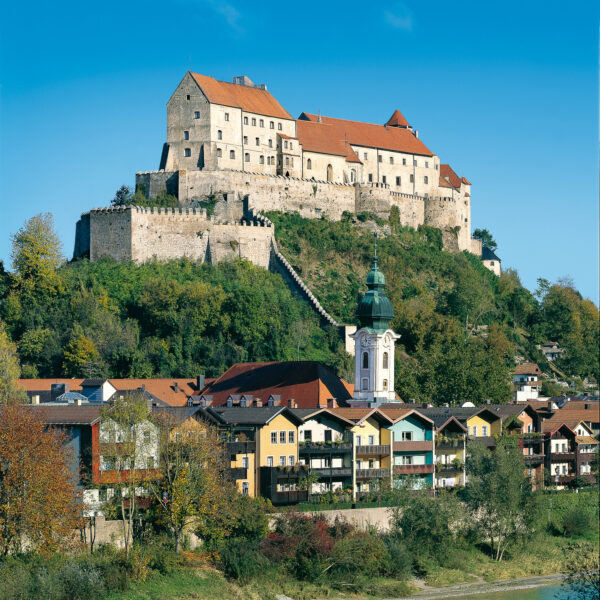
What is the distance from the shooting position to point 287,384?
75688mm

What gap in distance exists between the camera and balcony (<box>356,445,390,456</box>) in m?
66.2

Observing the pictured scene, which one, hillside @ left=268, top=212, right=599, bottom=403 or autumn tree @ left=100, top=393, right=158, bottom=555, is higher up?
hillside @ left=268, top=212, right=599, bottom=403

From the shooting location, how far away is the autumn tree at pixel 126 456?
5497cm

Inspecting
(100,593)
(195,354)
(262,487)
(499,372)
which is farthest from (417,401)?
(100,593)

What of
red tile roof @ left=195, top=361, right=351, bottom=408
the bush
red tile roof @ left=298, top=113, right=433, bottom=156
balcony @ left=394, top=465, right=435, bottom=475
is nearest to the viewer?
the bush

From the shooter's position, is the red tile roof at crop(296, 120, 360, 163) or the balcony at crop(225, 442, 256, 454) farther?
the red tile roof at crop(296, 120, 360, 163)

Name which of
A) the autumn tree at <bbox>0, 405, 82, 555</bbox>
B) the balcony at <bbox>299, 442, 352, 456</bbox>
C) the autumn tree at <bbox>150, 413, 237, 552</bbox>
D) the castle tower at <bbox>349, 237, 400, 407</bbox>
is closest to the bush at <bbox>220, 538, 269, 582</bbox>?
the autumn tree at <bbox>150, 413, 237, 552</bbox>

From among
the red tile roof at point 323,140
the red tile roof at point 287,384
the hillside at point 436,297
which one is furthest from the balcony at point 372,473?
the red tile roof at point 323,140

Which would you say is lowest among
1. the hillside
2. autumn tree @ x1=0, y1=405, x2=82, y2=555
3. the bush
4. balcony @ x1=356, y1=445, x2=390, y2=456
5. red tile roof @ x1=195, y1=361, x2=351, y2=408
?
the bush

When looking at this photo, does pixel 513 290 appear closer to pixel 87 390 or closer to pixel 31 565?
pixel 87 390

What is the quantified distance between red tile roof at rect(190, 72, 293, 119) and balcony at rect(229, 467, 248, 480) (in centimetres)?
5098

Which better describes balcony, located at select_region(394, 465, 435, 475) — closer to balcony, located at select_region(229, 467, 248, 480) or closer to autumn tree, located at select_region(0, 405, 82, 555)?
balcony, located at select_region(229, 467, 248, 480)

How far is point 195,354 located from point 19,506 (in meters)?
40.5

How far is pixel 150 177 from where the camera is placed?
107750 millimetres
